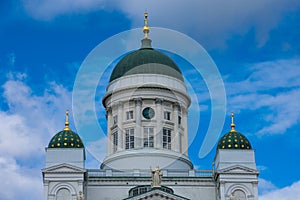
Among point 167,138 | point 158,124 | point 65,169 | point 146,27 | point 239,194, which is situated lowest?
point 239,194

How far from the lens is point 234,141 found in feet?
356

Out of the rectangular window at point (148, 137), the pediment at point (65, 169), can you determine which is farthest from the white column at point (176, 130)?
the pediment at point (65, 169)

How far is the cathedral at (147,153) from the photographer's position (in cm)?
10512

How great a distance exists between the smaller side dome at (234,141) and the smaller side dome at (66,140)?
1549 centimetres

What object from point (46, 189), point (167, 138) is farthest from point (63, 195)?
point (167, 138)

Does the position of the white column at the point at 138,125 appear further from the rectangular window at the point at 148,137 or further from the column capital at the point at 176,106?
the column capital at the point at 176,106

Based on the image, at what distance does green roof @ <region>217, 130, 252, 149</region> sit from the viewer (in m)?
108

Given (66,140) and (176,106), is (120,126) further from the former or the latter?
(66,140)

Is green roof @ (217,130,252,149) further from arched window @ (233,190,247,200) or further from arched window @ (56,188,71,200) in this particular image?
arched window @ (56,188,71,200)

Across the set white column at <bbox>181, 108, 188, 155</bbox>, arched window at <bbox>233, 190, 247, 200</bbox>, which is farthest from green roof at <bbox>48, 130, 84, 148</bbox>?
arched window at <bbox>233, 190, 247, 200</bbox>

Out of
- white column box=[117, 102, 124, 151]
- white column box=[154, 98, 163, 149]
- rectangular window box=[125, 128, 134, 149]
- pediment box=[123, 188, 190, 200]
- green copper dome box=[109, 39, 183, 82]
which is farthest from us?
green copper dome box=[109, 39, 183, 82]

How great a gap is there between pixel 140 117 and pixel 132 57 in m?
8.62

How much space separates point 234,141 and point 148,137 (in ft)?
36.0

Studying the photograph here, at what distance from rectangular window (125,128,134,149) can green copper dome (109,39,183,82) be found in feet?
24.4
